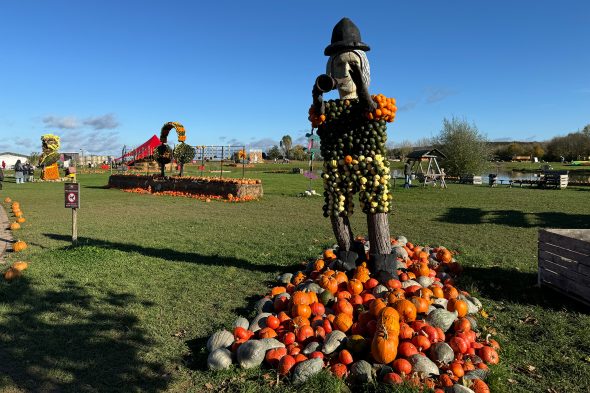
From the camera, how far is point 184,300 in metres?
6.00

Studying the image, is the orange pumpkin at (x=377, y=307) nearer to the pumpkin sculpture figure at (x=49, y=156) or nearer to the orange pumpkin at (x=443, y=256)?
the orange pumpkin at (x=443, y=256)

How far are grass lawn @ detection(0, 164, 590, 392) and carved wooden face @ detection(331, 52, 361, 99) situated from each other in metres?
3.51

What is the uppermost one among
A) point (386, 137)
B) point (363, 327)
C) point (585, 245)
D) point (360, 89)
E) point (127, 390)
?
point (360, 89)

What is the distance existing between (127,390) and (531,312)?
17.1 feet

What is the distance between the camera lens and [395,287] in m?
5.49

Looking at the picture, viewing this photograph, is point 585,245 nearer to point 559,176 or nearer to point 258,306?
point 258,306

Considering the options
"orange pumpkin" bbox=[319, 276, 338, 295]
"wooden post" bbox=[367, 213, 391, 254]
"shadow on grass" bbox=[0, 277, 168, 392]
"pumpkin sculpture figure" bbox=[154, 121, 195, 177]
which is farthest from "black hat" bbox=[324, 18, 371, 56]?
"pumpkin sculpture figure" bbox=[154, 121, 195, 177]

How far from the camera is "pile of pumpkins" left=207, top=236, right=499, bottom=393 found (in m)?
3.75

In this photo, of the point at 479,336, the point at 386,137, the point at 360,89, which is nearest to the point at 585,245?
the point at 479,336

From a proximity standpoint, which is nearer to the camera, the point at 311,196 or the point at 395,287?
the point at 395,287

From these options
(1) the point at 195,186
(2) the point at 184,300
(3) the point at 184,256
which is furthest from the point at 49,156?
(2) the point at 184,300

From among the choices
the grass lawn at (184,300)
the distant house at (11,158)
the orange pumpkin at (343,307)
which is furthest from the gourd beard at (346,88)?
the distant house at (11,158)

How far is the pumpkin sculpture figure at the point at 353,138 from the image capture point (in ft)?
20.2

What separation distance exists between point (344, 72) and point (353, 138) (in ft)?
3.49
